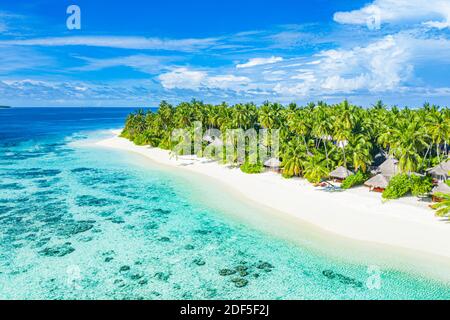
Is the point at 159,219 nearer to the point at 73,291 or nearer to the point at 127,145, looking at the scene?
the point at 73,291

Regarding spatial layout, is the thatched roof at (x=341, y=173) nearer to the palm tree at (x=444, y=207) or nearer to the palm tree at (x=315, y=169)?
the palm tree at (x=315, y=169)

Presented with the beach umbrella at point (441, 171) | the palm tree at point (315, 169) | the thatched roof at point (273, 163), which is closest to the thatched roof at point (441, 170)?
the beach umbrella at point (441, 171)

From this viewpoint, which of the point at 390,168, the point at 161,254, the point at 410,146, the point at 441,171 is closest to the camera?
the point at 161,254

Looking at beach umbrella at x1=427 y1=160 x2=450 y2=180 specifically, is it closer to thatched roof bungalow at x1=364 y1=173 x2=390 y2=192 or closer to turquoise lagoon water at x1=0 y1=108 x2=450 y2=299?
thatched roof bungalow at x1=364 y1=173 x2=390 y2=192

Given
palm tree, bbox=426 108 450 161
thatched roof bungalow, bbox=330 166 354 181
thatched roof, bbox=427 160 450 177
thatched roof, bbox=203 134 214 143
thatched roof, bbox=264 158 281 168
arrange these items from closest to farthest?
palm tree, bbox=426 108 450 161
thatched roof, bbox=427 160 450 177
thatched roof bungalow, bbox=330 166 354 181
thatched roof, bbox=264 158 281 168
thatched roof, bbox=203 134 214 143

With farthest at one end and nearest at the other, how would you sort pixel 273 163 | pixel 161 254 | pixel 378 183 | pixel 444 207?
pixel 273 163 → pixel 378 183 → pixel 444 207 → pixel 161 254

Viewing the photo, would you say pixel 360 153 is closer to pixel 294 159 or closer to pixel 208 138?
pixel 294 159

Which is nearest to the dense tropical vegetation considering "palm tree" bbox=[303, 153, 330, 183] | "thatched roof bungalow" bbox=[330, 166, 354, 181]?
"palm tree" bbox=[303, 153, 330, 183]

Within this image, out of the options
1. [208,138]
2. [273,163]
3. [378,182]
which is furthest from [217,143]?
[378,182]
